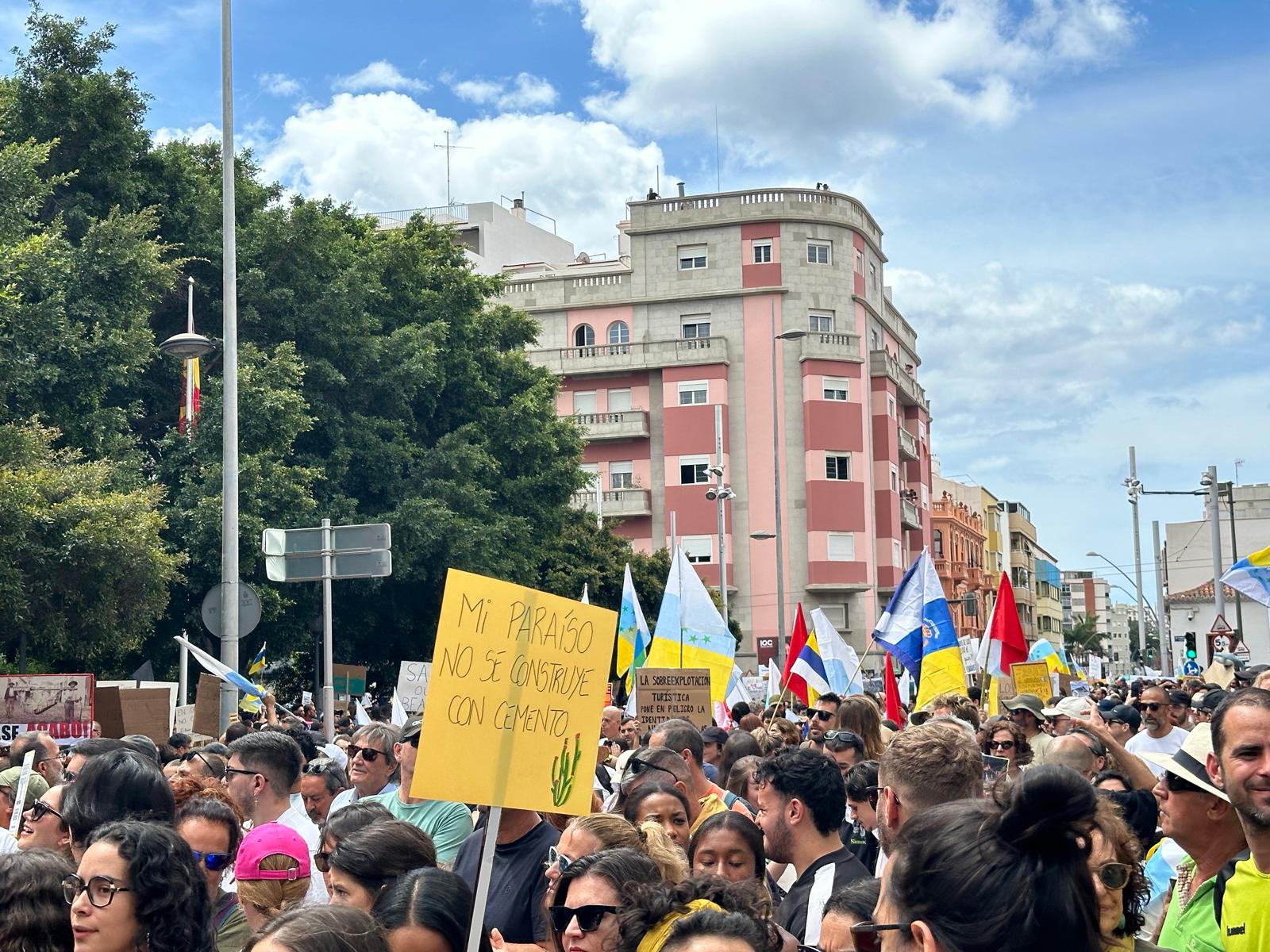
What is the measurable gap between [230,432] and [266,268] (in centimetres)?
1221

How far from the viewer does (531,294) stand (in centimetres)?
6469

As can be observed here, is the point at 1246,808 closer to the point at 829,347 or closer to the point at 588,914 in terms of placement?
the point at 588,914

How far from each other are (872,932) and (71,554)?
791 inches

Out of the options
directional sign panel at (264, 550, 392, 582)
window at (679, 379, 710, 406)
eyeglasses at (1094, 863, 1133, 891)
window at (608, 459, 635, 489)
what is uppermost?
window at (679, 379, 710, 406)

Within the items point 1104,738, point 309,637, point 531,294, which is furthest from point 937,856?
point 531,294

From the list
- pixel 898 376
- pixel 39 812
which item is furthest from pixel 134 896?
pixel 898 376

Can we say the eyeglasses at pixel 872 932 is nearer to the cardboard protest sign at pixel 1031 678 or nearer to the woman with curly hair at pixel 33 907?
the woman with curly hair at pixel 33 907

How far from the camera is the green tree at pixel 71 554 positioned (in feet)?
66.9

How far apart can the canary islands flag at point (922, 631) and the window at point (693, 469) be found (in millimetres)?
43092

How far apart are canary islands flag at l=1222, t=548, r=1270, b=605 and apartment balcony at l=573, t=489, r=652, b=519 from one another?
4575 cm

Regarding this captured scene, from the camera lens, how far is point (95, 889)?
→ 13.9 feet

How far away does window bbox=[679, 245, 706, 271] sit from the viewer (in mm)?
61000

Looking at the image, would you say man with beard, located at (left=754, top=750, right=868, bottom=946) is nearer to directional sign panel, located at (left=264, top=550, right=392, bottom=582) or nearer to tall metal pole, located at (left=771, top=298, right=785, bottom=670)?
directional sign panel, located at (left=264, top=550, right=392, bottom=582)

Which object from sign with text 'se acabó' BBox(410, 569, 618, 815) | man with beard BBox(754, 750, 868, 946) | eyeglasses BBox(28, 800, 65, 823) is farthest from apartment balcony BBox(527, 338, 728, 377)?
sign with text 'se acabó' BBox(410, 569, 618, 815)
